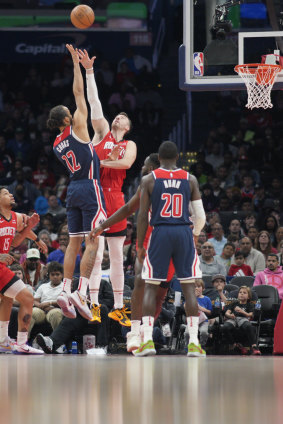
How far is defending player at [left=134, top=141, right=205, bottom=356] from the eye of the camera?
9.70 metres

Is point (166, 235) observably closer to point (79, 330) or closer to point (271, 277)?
point (79, 330)

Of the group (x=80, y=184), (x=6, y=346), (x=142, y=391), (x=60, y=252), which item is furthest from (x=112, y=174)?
(x=142, y=391)

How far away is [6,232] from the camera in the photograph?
11.7 m

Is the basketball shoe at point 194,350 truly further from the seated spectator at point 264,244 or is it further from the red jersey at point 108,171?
the seated spectator at point 264,244

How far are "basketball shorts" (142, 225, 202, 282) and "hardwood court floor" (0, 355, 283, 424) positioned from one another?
96 cm

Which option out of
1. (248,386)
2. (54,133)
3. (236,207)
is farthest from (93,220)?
(54,133)

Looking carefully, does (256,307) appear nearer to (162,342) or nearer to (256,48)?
(162,342)

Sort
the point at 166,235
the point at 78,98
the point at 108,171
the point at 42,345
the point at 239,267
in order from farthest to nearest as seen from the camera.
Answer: the point at 239,267 < the point at 42,345 < the point at 108,171 < the point at 78,98 < the point at 166,235

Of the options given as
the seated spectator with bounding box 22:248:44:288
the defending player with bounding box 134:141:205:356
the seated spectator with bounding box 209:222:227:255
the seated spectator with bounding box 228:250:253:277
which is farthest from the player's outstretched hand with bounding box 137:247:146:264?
the seated spectator with bounding box 209:222:227:255

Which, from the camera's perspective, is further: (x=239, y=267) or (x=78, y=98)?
(x=239, y=267)

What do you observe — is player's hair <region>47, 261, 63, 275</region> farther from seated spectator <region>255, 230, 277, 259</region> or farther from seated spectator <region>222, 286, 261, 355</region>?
seated spectator <region>255, 230, 277, 259</region>

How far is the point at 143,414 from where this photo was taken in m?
5.51

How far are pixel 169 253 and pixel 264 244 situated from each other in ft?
23.5

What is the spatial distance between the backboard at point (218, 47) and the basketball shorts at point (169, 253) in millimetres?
3207
